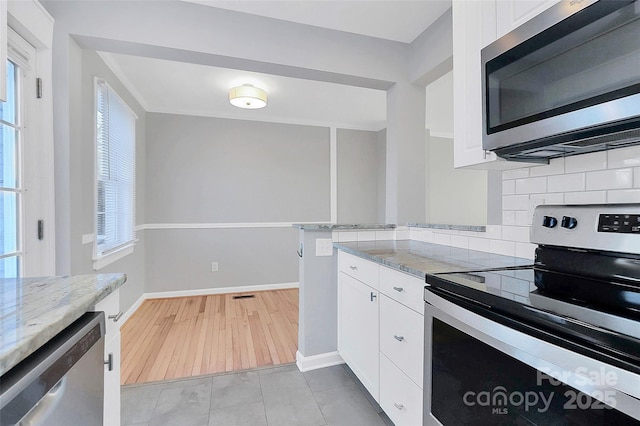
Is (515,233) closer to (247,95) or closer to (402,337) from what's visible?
(402,337)

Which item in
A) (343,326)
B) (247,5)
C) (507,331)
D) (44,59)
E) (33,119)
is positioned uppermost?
(247,5)

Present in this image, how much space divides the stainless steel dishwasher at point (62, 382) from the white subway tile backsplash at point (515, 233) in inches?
69.4

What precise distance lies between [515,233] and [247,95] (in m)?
2.73

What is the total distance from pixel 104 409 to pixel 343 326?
1419 millimetres

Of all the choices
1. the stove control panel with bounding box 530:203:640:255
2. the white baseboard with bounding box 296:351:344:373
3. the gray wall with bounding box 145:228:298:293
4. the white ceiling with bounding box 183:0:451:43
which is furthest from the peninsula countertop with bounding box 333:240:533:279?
the gray wall with bounding box 145:228:298:293

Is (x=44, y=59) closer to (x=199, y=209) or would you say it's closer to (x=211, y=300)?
(x=199, y=209)

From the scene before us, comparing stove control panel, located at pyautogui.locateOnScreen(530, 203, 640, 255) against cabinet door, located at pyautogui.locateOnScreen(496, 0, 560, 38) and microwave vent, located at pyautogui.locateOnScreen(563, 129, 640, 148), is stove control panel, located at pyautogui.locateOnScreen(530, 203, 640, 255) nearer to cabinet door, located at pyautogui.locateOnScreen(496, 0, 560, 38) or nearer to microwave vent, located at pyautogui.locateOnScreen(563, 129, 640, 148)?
microwave vent, located at pyautogui.locateOnScreen(563, 129, 640, 148)

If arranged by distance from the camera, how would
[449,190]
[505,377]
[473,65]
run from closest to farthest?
1. [505,377]
2. [473,65]
3. [449,190]

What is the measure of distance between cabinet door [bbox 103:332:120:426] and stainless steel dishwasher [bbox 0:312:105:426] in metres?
0.06

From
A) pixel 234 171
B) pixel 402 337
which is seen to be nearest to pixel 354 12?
pixel 402 337

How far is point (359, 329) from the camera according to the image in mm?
1787

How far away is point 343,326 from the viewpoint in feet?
6.69

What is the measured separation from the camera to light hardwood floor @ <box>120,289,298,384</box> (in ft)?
7.25

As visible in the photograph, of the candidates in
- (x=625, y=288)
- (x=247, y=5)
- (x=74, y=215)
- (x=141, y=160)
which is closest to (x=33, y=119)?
(x=74, y=215)
